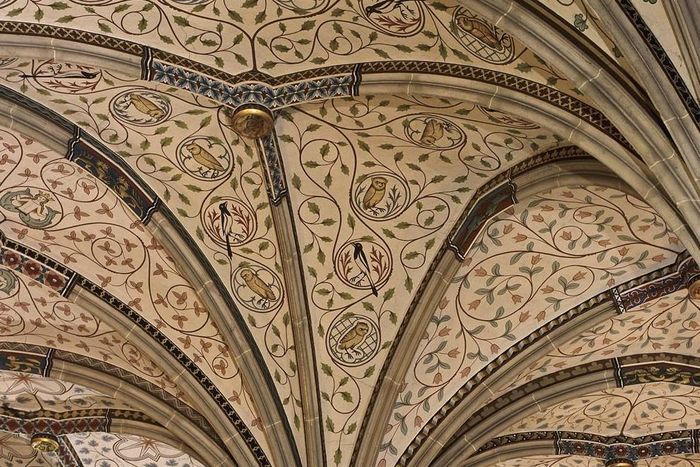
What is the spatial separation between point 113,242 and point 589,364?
467 cm

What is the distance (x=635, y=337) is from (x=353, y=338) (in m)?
2.68

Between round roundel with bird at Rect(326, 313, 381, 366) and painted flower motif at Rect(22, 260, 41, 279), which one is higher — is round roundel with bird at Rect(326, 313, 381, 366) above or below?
below

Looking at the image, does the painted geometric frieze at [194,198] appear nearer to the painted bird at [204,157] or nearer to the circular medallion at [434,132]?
the painted bird at [204,157]

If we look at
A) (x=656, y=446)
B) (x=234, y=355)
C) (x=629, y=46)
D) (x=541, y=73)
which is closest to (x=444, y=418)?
(x=234, y=355)

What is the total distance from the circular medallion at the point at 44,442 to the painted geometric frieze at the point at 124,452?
248 millimetres

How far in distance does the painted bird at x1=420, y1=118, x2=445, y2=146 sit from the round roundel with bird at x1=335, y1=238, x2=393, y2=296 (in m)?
1.24

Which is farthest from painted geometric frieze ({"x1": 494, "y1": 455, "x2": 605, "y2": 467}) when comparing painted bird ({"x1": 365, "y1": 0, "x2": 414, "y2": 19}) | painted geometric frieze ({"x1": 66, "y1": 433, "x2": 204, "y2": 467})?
painted bird ({"x1": 365, "y1": 0, "x2": 414, "y2": 19})

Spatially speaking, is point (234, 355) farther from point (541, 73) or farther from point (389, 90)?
point (541, 73)

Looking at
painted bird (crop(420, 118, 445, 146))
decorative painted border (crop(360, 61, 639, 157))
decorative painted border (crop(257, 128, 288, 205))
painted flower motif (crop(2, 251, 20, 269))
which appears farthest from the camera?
painted flower motif (crop(2, 251, 20, 269))

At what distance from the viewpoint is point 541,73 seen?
8.40 m

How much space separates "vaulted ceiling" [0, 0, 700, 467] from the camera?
9047 millimetres

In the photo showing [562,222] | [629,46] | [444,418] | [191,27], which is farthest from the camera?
[444,418]

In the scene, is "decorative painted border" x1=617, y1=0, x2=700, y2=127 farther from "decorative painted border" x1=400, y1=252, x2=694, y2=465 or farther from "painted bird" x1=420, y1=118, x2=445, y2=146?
"decorative painted border" x1=400, y1=252, x2=694, y2=465

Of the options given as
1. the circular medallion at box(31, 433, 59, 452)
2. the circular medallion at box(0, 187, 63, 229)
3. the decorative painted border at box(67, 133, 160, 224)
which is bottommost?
the circular medallion at box(31, 433, 59, 452)
